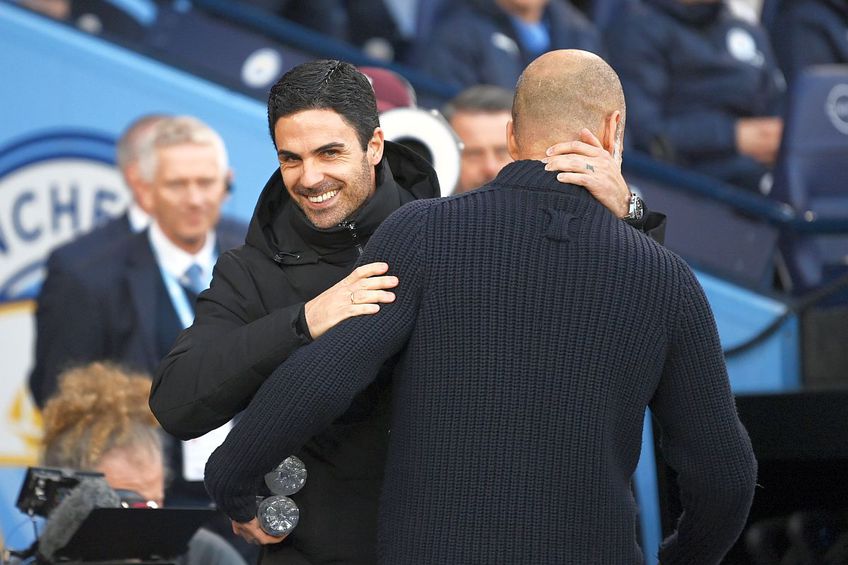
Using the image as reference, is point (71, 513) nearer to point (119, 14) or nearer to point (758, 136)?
point (119, 14)

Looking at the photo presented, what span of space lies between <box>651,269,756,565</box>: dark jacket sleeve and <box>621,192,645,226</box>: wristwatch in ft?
0.56

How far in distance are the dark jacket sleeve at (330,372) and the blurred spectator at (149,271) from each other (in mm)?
2710

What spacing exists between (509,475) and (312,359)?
0.35m

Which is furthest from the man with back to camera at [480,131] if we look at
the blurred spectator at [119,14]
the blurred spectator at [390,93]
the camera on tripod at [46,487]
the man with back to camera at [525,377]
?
the man with back to camera at [525,377]

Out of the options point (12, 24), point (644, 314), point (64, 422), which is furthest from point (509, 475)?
point (12, 24)

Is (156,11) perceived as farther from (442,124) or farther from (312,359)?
(312,359)

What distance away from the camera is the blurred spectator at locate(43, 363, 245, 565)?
3742 millimetres

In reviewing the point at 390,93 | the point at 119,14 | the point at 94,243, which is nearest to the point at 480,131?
the point at 390,93

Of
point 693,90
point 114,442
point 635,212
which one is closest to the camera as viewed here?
point 635,212

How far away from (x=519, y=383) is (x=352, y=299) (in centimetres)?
29

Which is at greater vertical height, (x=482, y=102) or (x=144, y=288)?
(x=482, y=102)

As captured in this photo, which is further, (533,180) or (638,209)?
(638,209)

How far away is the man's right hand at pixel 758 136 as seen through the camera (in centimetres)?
640

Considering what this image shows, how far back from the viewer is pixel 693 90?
253 inches
